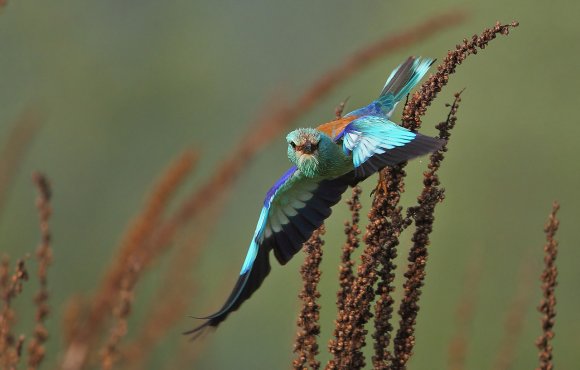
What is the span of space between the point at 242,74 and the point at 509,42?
4.42m

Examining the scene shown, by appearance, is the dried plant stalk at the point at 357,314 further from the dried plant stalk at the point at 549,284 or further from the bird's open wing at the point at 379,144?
the dried plant stalk at the point at 549,284

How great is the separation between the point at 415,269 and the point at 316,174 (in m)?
1.56

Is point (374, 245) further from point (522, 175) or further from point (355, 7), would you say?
point (355, 7)

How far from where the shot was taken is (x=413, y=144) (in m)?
3.58

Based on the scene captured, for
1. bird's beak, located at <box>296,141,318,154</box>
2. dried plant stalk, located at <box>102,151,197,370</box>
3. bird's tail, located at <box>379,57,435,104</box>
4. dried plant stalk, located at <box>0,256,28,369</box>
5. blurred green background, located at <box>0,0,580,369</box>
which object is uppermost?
blurred green background, located at <box>0,0,580,369</box>

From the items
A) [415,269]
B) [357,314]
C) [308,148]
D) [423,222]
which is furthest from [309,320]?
[308,148]

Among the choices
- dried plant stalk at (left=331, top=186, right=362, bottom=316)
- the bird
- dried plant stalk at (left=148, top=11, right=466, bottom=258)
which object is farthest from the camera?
the bird

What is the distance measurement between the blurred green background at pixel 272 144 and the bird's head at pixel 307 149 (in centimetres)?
410

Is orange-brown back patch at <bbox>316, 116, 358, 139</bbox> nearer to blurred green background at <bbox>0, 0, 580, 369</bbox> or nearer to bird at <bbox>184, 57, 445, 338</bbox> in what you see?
bird at <bbox>184, 57, 445, 338</bbox>

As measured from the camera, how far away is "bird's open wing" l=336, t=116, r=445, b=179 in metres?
3.53

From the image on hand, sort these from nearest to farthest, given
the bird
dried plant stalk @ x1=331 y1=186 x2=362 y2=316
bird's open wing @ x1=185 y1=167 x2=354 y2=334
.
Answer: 1. dried plant stalk @ x1=331 y1=186 x2=362 y2=316
2. the bird
3. bird's open wing @ x1=185 y1=167 x2=354 y2=334

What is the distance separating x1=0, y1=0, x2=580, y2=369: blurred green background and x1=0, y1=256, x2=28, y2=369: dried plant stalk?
5713 millimetres

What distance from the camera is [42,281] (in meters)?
2.93

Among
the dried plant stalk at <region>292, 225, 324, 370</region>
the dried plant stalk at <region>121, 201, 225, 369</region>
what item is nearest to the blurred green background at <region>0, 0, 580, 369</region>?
the dried plant stalk at <region>121, 201, 225, 369</region>
